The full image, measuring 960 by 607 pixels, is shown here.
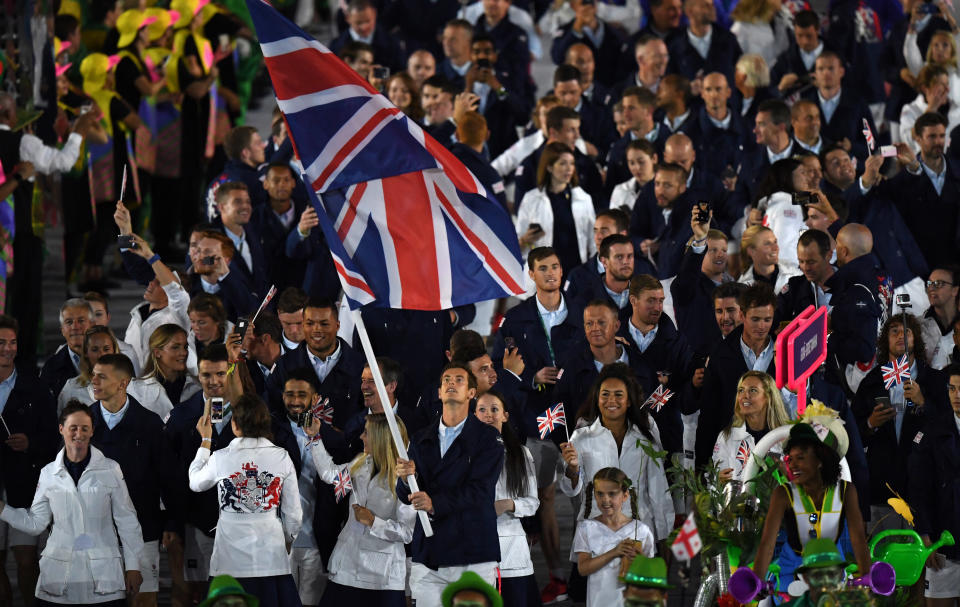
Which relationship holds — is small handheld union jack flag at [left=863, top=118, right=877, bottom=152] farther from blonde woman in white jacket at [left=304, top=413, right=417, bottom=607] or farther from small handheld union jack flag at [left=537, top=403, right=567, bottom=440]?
blonde woman in white jacket at [left=304, top=413, right=417, bottom=607]

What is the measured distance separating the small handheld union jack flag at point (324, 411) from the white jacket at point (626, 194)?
396 centimetres

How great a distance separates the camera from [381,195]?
10227 mm

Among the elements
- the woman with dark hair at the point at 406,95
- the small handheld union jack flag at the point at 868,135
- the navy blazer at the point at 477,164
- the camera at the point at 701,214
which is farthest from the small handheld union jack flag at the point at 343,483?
the small handheld union jack flag at the point at 868,135

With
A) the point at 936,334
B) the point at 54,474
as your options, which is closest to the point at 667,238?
the point at 936,334

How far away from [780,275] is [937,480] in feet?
7.79

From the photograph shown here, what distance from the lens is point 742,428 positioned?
1086cm

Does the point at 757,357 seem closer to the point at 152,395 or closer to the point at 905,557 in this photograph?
the point at 905,557

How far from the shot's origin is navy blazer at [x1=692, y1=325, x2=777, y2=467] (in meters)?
11.6

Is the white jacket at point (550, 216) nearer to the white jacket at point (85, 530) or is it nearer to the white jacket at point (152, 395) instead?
the white jacket at point (152, 395)

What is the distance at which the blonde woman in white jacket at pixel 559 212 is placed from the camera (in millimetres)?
14383

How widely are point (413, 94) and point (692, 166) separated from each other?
2354 millimetres

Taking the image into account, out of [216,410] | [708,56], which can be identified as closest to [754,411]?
[216,410]

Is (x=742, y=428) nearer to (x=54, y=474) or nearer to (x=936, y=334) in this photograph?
(x=936, y=334)

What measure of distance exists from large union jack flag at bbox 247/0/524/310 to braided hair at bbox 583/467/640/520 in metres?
1.09
